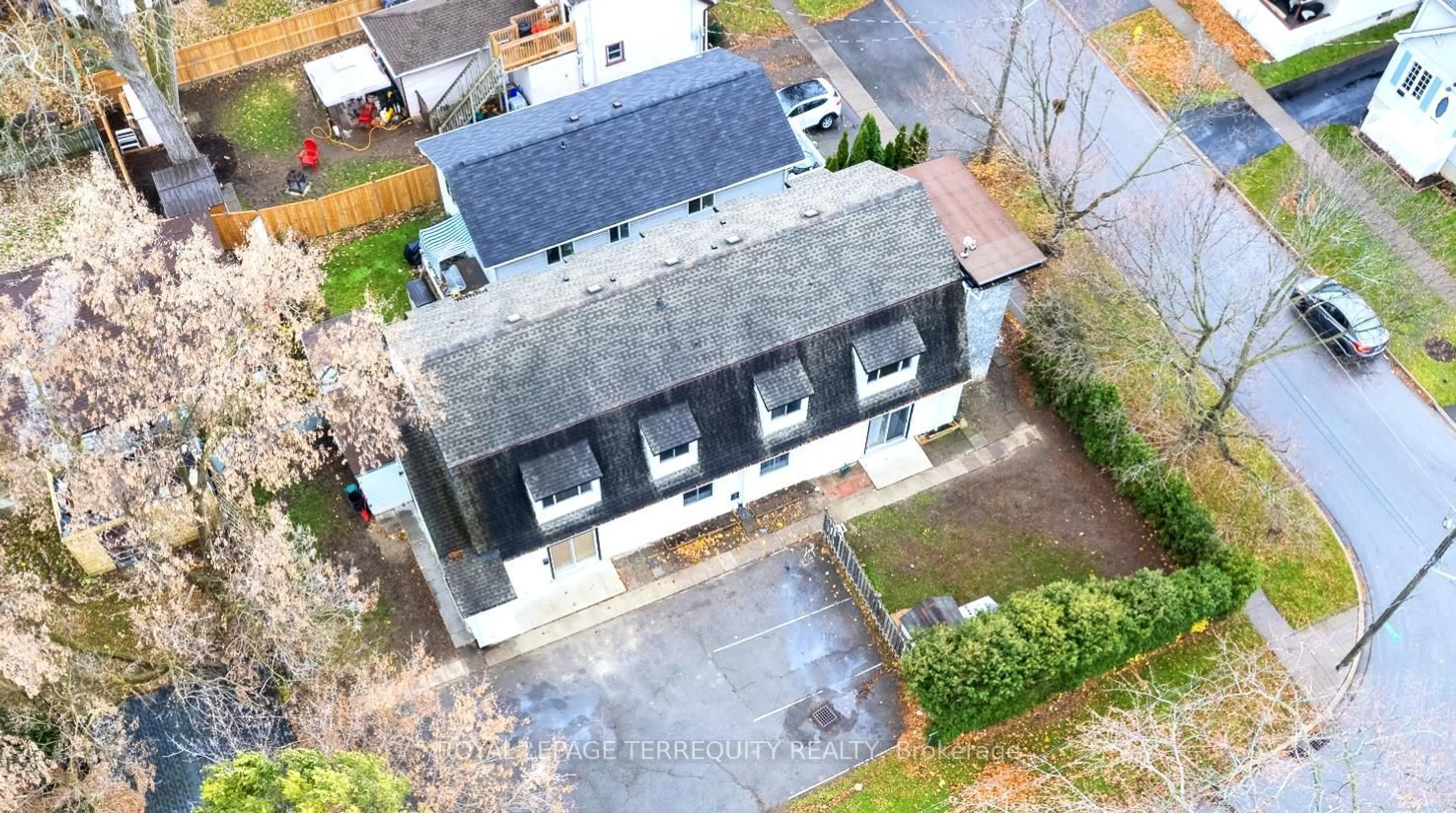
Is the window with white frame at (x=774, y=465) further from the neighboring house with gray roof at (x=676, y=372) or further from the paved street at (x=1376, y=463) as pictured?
the paved street at (x=1376, y=463)

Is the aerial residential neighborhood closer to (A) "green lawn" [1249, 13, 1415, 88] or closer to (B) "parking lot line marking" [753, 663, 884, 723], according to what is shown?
(B) "parking lot line marking" [753, 663, 884, 723]

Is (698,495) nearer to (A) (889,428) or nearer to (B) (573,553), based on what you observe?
(B) (573,553)

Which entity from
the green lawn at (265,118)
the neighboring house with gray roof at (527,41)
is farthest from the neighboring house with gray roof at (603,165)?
the green lawn at (265,118)

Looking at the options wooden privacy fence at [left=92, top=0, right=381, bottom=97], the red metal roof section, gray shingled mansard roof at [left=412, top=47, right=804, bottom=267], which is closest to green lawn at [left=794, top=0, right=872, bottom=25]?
gray shingled mansard roof at [left=412, top=47, right=804, bottom=267]

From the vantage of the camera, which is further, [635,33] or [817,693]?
[635,33]

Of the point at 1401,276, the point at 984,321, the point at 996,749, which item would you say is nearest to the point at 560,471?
the point at 996,749

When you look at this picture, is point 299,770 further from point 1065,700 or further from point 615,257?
point 1065,700
